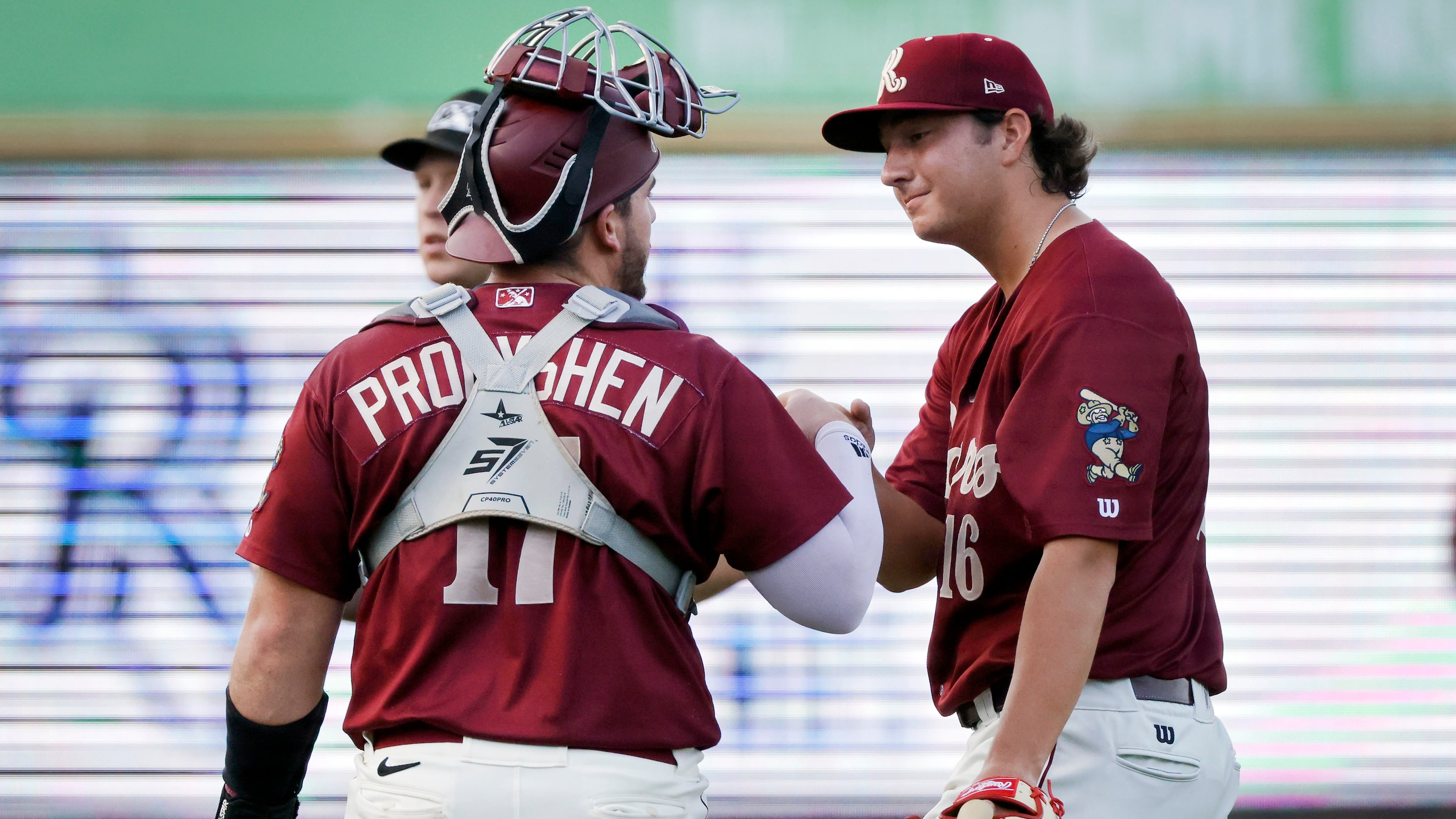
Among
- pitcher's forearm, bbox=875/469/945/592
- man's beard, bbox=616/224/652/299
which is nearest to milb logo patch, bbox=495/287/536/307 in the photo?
man's beard, bbox=616/224/652/299

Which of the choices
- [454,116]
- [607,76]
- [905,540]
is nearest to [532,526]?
[607,76]

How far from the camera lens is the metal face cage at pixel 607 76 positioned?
220 cm

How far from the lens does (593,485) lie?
1.97 m

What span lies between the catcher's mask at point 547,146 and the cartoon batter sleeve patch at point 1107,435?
3.06 feet

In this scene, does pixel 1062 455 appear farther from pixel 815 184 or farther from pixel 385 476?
pixel 815 184

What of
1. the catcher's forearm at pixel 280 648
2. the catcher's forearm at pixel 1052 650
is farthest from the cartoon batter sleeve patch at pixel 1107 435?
the catcher's forearm at pixel 280 648

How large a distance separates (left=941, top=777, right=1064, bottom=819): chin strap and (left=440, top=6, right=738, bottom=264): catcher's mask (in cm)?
120

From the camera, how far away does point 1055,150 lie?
2686 mm

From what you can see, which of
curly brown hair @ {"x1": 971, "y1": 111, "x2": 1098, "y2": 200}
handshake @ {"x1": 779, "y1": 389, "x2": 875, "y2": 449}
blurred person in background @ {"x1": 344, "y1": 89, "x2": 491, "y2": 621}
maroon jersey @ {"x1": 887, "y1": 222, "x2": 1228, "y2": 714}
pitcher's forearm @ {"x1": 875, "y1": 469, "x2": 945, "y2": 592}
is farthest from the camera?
blurred person in background @ {"x1": 344, "y1": 89, "x2": 491, "y2": 621}

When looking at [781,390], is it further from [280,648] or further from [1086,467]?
[280,648]

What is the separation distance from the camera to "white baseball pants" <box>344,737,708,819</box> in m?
1.89

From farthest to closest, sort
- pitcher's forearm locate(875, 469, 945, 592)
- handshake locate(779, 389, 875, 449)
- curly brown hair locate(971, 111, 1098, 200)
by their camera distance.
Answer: pitcher's forearm locate(875, 469, 945, 592), curly brown hair locate(971, 111, 1098, 200), handshake locate(779, 389, 875, 449)

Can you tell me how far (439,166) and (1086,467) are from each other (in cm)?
263

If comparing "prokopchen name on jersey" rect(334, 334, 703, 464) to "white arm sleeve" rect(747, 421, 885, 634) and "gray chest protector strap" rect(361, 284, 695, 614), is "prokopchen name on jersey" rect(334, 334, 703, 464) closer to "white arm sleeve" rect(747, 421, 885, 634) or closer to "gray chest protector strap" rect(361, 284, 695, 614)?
"gray chest protector strap" rect(361, 284, 695, 614)
